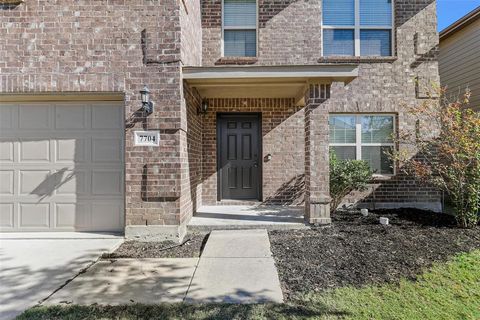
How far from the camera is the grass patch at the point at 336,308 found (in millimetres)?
2625

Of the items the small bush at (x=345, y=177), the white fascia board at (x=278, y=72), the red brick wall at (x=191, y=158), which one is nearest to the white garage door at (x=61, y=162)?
the red brick wall at (x=191, y=158)

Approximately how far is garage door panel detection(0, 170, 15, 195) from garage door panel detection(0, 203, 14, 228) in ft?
0.77

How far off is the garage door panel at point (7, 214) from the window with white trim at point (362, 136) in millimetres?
6800

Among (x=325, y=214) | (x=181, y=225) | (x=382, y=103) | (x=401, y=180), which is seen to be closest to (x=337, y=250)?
(x=325, y=214)

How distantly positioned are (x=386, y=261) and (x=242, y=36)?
5.97 metres

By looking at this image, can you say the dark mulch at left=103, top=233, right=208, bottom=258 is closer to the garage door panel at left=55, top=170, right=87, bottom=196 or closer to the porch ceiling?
the garage door panel at left=55, top=170, right=87, bottom=196

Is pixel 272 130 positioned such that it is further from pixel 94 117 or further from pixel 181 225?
pixel 94 117

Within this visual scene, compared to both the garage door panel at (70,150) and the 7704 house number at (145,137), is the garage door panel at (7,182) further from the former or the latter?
the 7704 house number at (145,137)

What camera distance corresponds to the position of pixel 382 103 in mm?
7047

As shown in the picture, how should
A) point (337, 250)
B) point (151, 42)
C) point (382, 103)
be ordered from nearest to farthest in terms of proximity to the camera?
1. point (337, 250)
2. point (151, 42)
3. point (382, 103)

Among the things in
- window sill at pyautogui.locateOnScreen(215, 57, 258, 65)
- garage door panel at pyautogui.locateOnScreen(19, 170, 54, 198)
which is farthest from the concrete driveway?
window sill at pyautogui.locateOnScreen(215, 57, 258, 65)

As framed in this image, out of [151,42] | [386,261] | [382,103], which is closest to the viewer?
[386,261]

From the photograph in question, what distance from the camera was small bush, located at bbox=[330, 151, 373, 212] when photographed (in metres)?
6.20

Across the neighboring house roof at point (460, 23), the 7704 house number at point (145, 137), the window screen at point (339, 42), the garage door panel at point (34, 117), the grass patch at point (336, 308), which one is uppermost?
the neighboring house roof at point (460, 23)
